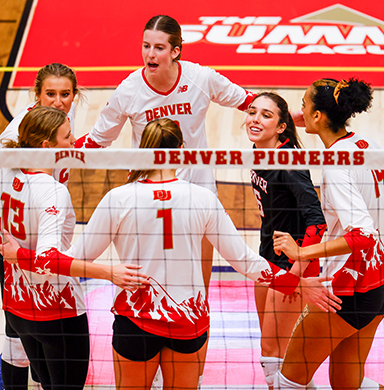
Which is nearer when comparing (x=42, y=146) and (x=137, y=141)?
(x=42, y=146)

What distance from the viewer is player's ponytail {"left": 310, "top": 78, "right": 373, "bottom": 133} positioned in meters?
2.57

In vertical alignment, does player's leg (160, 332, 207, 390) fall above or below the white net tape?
below

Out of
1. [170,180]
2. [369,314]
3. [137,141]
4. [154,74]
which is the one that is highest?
[154,74]

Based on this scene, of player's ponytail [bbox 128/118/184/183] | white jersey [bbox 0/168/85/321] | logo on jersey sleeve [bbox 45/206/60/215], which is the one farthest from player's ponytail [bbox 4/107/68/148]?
player's ponytail [bbox 128/118/184/183]

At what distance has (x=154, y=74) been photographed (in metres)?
3.22

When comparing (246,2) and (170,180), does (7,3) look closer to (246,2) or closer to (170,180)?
(246,2)

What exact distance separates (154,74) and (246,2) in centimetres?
622

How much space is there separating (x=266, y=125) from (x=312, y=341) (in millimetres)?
1248

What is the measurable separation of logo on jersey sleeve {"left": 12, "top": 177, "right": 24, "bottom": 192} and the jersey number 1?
70cm

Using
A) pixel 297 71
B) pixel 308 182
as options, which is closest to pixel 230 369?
pixel 308 182

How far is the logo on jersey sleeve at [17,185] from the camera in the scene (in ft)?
7.68

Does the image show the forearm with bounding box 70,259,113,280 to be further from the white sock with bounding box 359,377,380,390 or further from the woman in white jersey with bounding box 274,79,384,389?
the white sock with bounding box 359,377,380,390

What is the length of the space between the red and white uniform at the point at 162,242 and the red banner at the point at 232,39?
541 cm

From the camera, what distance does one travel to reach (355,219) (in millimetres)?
2244
